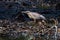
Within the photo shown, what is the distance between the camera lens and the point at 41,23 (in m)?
12.4

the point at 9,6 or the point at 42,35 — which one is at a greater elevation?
the point at 42,35

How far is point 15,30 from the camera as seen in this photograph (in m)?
11.7

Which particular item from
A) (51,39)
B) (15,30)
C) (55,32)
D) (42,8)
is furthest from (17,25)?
(42,8)

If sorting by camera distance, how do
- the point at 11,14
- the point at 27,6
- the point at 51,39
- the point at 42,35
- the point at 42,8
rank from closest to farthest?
the point at 51,39, the point at 42,35, the point at 11,14, the point at 42,8, the point at 27,6

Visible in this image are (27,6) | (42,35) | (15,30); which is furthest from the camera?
(27,6)

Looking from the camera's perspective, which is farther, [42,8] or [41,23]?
[42,8]

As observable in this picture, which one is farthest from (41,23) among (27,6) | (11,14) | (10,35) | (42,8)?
(27,6)

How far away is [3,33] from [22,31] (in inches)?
25.3

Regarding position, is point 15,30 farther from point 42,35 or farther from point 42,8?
point 42,8

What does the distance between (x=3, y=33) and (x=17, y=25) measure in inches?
50.4

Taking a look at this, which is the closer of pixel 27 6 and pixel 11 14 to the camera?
pixel 11 14

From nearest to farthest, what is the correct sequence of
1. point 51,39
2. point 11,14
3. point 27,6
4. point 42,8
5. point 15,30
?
point 51,39, point 15,30, point 11,14, point 42,8, point 27,6

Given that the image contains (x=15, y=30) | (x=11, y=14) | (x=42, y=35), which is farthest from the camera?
(x=11, y=14)

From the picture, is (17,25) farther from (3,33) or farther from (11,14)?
(11,14)
